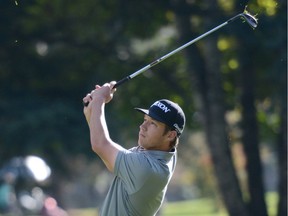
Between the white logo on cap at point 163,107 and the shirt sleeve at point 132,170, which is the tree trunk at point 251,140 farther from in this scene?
the shirt sleeve at point 132,170

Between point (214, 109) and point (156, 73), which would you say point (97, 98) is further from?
point (156, 73)

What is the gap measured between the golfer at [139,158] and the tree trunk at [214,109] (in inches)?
354

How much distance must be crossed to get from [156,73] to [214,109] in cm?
210

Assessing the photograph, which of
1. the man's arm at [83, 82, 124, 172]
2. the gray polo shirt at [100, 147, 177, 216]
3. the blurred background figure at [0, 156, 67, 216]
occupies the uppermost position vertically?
the blurred background figure at [0, 156, 67, 216]

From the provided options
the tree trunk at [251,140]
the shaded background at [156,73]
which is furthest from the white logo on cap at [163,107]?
the tree trunk at [251,140]

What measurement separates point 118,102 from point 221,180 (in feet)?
13.4

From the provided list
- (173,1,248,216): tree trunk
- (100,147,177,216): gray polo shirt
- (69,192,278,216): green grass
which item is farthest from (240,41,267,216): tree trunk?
(100,147,177,216): gray polo shirt

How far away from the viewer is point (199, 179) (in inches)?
1410

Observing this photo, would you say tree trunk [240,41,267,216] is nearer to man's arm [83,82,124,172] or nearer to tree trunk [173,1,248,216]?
tree trunk [173,1,248,216]

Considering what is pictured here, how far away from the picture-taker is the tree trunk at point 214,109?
14836 millimetres

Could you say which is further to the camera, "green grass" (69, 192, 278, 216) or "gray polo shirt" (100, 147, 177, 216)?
"green grass" (69, 192, 278, 216)

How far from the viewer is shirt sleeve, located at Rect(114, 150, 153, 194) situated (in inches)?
223

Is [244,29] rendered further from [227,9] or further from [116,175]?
[116,175]

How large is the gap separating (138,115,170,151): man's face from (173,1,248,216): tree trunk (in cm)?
901
